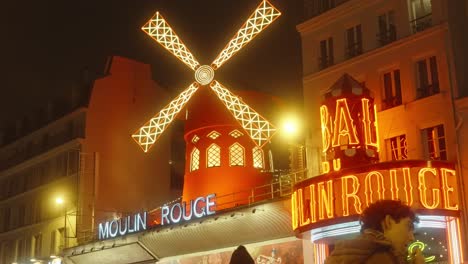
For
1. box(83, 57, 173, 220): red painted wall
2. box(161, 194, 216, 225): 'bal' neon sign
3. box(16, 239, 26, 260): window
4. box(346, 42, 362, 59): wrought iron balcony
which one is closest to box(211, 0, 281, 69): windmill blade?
box(161, 194, 216, 225): 'bal' neon sign

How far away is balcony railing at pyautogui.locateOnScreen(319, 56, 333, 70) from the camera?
1476 cm

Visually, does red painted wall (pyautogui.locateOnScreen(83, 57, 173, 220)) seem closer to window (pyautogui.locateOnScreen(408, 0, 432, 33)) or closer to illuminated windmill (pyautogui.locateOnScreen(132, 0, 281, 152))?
illuminated windmill (pyautogui.locateOnScreen(132, 0, 281, 152))

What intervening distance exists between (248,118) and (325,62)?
335 cm

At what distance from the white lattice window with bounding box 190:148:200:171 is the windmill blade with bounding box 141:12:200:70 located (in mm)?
2344

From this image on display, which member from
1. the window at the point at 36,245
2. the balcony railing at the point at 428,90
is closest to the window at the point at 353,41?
the balcony railing at the point at 428,90

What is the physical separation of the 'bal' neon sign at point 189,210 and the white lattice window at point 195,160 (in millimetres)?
1317

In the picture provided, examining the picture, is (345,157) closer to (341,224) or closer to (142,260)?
(341,224)

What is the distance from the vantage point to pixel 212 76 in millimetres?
18359

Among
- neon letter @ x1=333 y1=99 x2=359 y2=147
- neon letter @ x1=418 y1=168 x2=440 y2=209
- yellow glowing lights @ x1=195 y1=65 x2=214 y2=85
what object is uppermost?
yellow glowing lights @ x1=195 y1=65 x2=214 y2=85

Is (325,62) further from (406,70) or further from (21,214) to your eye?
(21,214)

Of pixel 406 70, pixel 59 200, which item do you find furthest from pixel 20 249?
pixel 406 70

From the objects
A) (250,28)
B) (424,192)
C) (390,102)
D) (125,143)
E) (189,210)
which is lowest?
(424,192)

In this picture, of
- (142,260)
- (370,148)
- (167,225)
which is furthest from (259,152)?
(370,148)

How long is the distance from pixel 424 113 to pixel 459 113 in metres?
0.66
